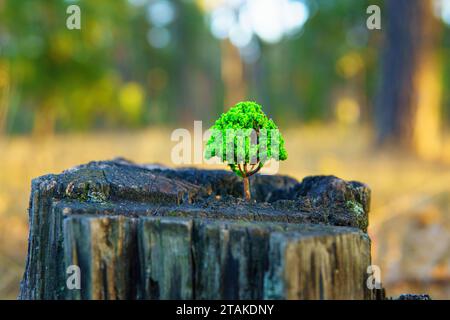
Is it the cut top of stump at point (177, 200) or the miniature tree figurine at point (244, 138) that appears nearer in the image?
the cut top of stump at point (177, 200)

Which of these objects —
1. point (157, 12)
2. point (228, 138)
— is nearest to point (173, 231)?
point (228, 138)

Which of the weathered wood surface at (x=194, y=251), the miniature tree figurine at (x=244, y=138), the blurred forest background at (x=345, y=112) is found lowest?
the weathered wood surface at (x=194, y=251)

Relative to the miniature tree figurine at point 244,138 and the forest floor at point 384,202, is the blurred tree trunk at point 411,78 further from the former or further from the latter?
the miniature tree figurine at point 244,138

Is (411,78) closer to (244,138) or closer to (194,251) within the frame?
(244,138)

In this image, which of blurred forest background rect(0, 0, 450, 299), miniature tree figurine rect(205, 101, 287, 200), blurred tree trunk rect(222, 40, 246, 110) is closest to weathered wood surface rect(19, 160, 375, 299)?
miniature tree figurine rect(205, 101, 287, 200)

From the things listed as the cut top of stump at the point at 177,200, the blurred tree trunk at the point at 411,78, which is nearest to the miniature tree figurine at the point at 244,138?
the cut top of stump at the point at 177,200

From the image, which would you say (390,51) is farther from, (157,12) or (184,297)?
(157,12)

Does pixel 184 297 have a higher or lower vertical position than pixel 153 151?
lower
